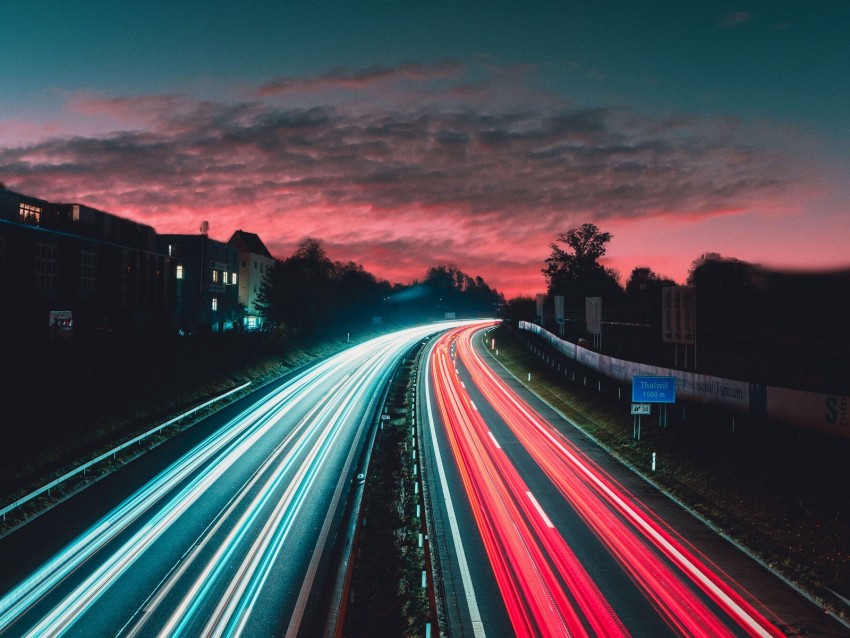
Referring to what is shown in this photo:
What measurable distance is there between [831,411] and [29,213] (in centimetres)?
5350

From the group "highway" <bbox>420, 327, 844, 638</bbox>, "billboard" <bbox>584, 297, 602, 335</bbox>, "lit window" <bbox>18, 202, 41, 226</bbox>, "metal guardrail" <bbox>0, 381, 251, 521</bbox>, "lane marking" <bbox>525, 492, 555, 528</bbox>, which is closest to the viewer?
"highway" <bbox>420, 327, 844, 638</bbox>

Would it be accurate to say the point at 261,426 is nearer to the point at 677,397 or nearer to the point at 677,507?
the point at 677,507

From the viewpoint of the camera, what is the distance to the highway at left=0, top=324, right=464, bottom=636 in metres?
10.6

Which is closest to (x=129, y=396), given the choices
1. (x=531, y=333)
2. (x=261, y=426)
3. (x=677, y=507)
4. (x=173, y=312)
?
(x=261, y=426)

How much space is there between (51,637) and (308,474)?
10247mm

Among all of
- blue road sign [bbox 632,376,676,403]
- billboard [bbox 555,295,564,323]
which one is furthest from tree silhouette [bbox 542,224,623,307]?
blue road sign [bbox 632,376,676,403]

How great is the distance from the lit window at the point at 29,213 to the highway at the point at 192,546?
2943 cm

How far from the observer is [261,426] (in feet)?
89.9

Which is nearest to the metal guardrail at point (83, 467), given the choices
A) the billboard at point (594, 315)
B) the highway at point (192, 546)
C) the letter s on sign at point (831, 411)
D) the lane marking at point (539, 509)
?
the highway at point (192, 546)

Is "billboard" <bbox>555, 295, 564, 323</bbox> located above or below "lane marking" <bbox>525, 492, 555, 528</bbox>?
above

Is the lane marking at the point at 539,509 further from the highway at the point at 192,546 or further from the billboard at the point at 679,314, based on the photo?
the billboard at the point at 679,314

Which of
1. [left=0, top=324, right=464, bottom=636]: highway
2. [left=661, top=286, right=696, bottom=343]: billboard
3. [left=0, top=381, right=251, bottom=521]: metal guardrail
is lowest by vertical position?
[left=0, top=324, right=464, bottom=636]: highway

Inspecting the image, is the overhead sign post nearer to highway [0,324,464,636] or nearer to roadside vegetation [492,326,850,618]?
roadside vegetation [492,326,850,618]

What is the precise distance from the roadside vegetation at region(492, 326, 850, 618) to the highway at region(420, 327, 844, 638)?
112cm
